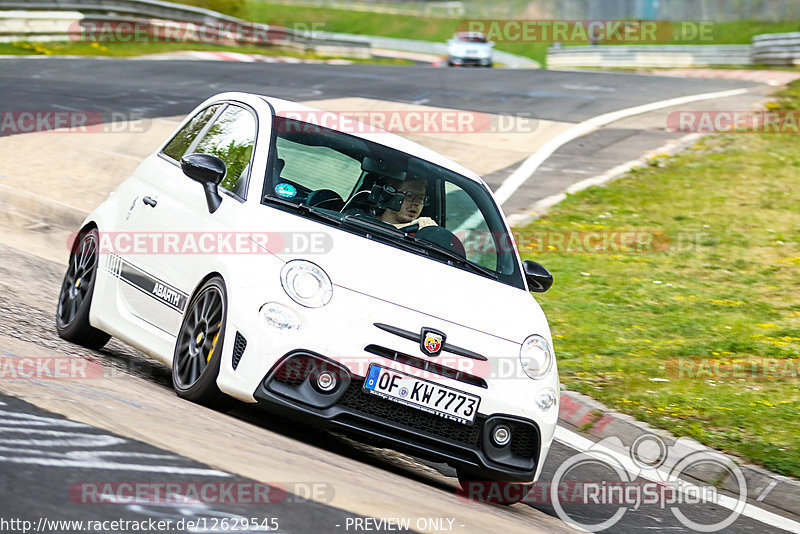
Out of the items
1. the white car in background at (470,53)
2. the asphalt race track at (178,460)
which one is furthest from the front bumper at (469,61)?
the asphalt race track at (178,460)

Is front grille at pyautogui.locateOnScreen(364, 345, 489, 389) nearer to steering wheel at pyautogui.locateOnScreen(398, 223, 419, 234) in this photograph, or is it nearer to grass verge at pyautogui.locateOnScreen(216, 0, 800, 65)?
steering wheel at pyautogui.locateOnScreen(398, 223, 419, 234)

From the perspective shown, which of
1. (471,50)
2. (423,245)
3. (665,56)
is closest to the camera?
(423,245)

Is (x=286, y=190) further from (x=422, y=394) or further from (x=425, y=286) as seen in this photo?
(x=422, y=394)

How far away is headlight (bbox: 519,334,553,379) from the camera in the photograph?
588 centimetres

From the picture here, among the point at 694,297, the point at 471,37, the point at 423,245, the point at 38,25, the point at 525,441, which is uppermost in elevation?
the point at 38,25

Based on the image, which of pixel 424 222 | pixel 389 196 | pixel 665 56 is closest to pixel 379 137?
pixel 389 196

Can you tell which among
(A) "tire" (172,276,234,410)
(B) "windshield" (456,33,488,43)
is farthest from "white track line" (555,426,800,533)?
(B) "windshield" (456,33,488,43)

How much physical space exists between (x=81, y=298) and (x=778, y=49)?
98.2ft

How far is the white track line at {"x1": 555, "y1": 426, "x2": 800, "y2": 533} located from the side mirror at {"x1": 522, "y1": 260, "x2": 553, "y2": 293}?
1.06 meters

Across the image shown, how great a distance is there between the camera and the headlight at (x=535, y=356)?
5.88m

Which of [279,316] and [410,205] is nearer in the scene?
[279,316]

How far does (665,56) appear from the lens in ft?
131

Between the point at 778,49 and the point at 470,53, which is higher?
the point at 778,49

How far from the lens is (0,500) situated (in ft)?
12.2
